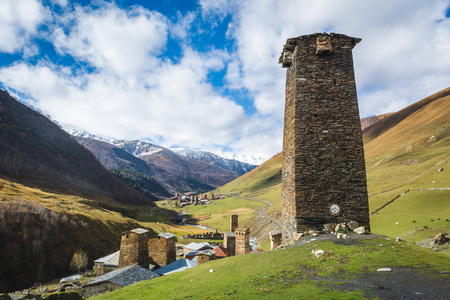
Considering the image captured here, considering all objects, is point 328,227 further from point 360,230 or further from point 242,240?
point 242,240

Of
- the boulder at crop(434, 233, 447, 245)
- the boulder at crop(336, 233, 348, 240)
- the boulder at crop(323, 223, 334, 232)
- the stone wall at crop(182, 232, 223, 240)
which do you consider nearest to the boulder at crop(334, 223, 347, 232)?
the boulder at crop(323, 223, 334, 232)

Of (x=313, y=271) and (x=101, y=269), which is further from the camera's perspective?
(x=101, y=269)

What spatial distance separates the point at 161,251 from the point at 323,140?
32111 mm

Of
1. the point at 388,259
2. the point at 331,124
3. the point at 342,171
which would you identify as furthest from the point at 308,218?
the point at 331,124

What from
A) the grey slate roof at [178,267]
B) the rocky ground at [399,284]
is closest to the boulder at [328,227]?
the rocky ground at [399,284]

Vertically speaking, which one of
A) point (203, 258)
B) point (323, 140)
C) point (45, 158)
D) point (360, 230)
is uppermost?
point (45, 158)

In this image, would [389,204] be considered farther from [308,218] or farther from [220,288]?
[220,288]

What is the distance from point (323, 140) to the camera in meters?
13.6

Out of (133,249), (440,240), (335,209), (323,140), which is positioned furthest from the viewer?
(133,249)

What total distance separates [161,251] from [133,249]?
6.68 metres

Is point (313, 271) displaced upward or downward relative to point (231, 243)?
upward

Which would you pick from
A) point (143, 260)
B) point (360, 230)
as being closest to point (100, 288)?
point (143, 260)

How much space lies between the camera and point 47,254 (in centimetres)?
4806

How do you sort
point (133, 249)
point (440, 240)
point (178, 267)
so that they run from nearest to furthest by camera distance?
point (440, 240) < point (133, 249) < point (178, 267)
